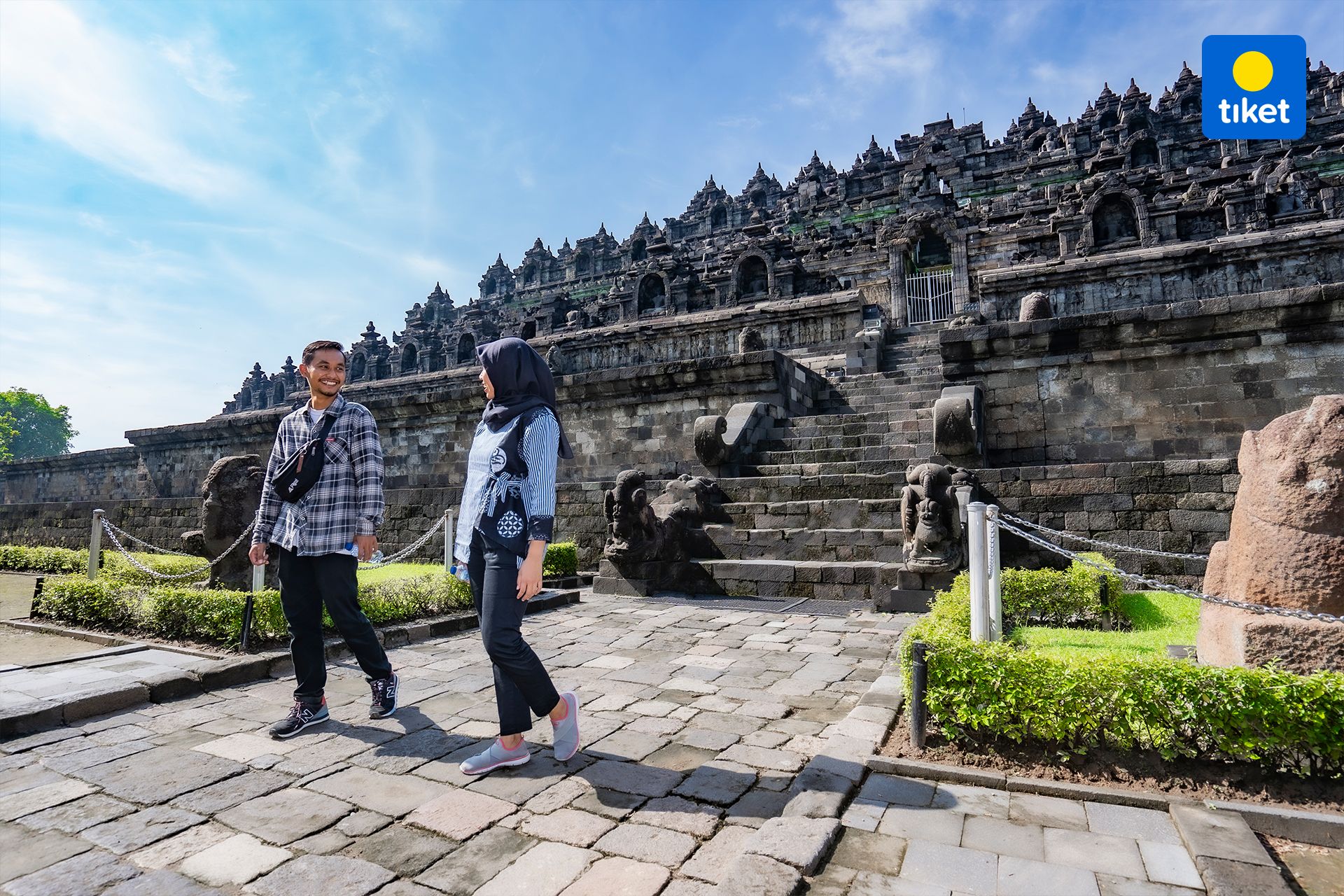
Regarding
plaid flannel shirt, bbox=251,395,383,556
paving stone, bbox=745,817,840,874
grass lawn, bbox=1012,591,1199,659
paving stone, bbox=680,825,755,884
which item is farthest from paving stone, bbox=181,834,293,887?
grass lawn, bbox=1012,591,1199,659

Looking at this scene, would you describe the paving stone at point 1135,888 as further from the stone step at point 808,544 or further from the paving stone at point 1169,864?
the stone step at point 808,544

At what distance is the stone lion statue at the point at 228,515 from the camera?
21.7 ft

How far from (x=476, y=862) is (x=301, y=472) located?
2390 millimetres

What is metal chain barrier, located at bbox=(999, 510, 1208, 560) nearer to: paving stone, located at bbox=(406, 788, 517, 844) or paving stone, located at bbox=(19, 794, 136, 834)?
paving stone, located at bbox=(406, 788, 517, 844)

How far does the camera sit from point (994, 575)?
423 centimetres

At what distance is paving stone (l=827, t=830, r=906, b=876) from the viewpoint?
2297 mm

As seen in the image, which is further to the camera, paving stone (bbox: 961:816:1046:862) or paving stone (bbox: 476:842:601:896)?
paving stone (bbox: 961:816:1046:862)

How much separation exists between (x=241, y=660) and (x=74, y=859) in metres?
2.53

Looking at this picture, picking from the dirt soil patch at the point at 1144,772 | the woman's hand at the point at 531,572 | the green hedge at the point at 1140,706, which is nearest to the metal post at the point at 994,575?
the green hedge at the point at 1140,706

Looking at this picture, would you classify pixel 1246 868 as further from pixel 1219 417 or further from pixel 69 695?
pixel 1219 417

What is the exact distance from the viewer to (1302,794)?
2.66m

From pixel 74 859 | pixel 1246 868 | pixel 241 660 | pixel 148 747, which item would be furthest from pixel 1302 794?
pixel 241 660

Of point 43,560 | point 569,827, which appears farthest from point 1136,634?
point 43,560

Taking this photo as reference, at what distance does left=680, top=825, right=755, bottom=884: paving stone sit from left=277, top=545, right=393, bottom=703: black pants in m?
2.32
